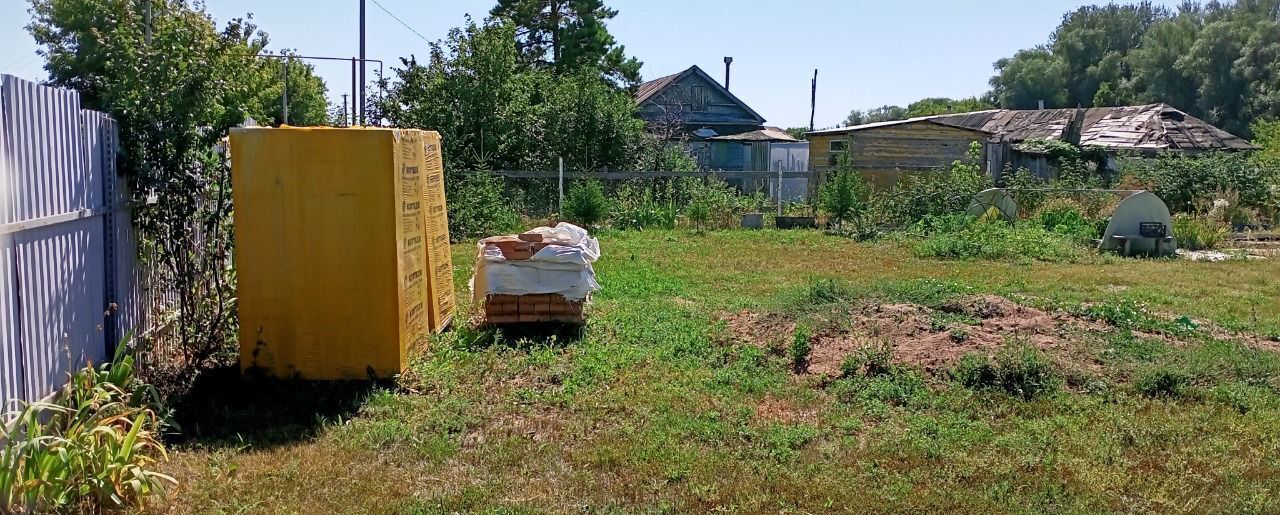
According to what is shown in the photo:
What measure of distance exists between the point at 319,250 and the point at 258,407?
3.23 feet

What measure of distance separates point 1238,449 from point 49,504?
217 inches

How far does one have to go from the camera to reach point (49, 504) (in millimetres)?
3838

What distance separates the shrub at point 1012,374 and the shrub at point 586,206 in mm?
11728

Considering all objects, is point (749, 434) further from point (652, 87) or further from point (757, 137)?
point (652, 87)

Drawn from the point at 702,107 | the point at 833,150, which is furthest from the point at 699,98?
the point at 833,150

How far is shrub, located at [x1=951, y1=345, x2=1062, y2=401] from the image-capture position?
620 cm

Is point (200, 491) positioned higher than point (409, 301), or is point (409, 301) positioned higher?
Result: point (409, 301)

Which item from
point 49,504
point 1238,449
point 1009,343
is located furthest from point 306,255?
point 1238,449

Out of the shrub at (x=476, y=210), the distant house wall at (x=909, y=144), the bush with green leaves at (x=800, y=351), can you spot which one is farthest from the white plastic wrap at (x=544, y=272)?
the distant house wall at (x=909, y=144)

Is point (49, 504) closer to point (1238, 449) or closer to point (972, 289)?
point (1238, 449)

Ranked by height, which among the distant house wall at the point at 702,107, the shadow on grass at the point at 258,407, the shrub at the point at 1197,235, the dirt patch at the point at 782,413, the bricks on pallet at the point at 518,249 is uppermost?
the distant house wall at the point at 702,107

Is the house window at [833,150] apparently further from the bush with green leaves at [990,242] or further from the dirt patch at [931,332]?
the dirt patch at [931,332]

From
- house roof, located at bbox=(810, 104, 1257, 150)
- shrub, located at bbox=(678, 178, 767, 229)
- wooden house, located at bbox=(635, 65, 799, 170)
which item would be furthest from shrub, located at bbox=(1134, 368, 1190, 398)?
wooden house, located at bbox=(635, 65, 799, 170)

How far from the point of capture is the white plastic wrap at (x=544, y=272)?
7703 mm
